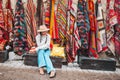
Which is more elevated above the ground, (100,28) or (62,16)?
(62,16)

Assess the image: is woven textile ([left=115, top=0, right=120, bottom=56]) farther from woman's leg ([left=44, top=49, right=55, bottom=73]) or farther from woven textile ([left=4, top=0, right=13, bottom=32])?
woven textile ([left=4, top=0, right=13, bottom=32])

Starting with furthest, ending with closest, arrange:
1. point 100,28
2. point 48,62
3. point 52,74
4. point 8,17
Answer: point 8,17, point 100,28, point 48,62, point 52,74

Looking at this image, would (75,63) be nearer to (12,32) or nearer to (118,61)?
(118,61)

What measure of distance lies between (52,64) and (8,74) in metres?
1.41

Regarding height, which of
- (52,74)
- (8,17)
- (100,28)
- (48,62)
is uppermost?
(8,17)

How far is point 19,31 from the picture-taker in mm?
8336

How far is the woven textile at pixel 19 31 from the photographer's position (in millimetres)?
8250

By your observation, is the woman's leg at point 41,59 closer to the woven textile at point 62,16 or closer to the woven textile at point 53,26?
the woven textile at point 53,26

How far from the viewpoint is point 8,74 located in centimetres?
680

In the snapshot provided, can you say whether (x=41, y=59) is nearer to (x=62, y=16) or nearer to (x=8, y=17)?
(x=62, y=16)

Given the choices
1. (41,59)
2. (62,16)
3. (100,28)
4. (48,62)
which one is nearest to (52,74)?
(48,62)

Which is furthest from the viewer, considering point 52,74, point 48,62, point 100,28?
point 100,28

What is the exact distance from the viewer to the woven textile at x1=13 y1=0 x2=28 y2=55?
8.25 metres

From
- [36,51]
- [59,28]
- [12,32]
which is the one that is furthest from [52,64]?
[12,32]
